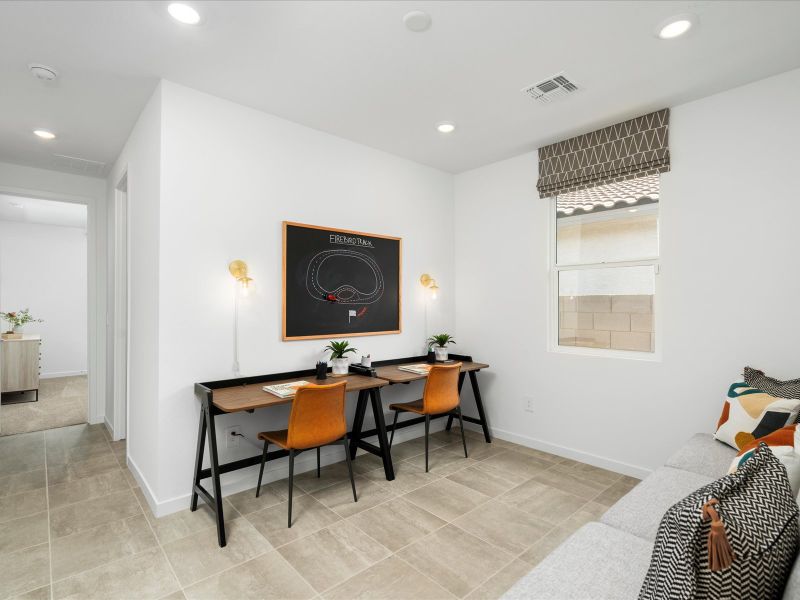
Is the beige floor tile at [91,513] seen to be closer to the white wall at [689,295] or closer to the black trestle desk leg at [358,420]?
the black trestle desk leg at [358,420]

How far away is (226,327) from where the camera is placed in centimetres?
295

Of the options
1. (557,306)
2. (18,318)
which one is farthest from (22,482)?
(18,318)

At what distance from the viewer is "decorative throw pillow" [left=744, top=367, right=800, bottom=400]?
2293mm

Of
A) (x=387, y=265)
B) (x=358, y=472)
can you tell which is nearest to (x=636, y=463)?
(x=358, y=472)

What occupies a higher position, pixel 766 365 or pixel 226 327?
pixel 226 327

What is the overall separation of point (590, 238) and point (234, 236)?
2841mm

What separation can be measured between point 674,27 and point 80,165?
4.90 metres

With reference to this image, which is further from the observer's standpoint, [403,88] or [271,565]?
[403,88]

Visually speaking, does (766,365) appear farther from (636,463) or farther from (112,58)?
(112,58)

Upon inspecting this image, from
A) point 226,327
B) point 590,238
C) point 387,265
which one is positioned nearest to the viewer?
point 226,327

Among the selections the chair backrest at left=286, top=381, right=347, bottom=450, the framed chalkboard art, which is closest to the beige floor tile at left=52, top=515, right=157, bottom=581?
the chair backrest at left=286, top=381, right=347, bottom=450

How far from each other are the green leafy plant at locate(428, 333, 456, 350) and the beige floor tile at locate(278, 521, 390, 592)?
202 centimetres

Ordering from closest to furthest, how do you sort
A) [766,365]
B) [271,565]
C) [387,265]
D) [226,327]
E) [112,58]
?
[271,565] < [112,58] < [766,365] < [226,327] < [387,265]

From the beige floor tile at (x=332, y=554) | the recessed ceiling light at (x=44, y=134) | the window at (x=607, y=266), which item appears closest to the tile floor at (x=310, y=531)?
the beige floor tile at (x=332, y=554)
